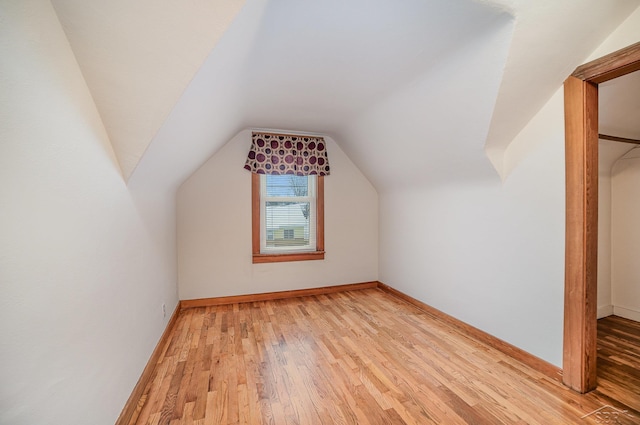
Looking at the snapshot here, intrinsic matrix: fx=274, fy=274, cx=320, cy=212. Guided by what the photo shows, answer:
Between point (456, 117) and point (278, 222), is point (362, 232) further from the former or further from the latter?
point (456, 117)

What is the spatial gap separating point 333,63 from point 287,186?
2057mm

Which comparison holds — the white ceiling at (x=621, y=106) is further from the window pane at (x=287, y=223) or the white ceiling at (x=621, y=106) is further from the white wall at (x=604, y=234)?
the window pane at (x=287, y=223)

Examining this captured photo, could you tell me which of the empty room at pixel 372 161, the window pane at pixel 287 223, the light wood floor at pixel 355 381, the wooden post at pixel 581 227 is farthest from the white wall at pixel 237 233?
the wooden post at pixel 581 227

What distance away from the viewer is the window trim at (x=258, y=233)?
353cm

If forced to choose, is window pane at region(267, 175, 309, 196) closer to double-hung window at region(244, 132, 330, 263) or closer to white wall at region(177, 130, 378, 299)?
double-hung window at region(244, 132, 330, 263)

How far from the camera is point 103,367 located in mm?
1288

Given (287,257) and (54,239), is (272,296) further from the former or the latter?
(54,239)

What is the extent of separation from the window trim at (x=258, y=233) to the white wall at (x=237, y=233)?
6 cm

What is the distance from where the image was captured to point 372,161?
3449 mm

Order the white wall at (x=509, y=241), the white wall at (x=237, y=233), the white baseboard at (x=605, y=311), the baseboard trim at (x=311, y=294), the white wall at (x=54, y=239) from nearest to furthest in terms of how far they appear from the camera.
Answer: the white wall at (x=54, y=239)
the baseboard trim at (x=311, y=294)
the white wall at (x=509, y=241)
the white baseboard at (x=605, y=311)
the white wall at (x=237, y=233)

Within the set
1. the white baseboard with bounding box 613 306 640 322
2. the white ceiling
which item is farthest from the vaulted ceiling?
the white baseboard with bounding box 613 306 640 322

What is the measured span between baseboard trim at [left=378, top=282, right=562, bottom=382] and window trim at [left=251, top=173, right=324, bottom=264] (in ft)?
4.39

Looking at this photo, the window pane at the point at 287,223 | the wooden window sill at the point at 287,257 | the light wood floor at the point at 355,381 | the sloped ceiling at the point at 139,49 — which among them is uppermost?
the sloped ceiling at the point at 139,49

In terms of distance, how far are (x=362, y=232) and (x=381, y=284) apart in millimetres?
795
